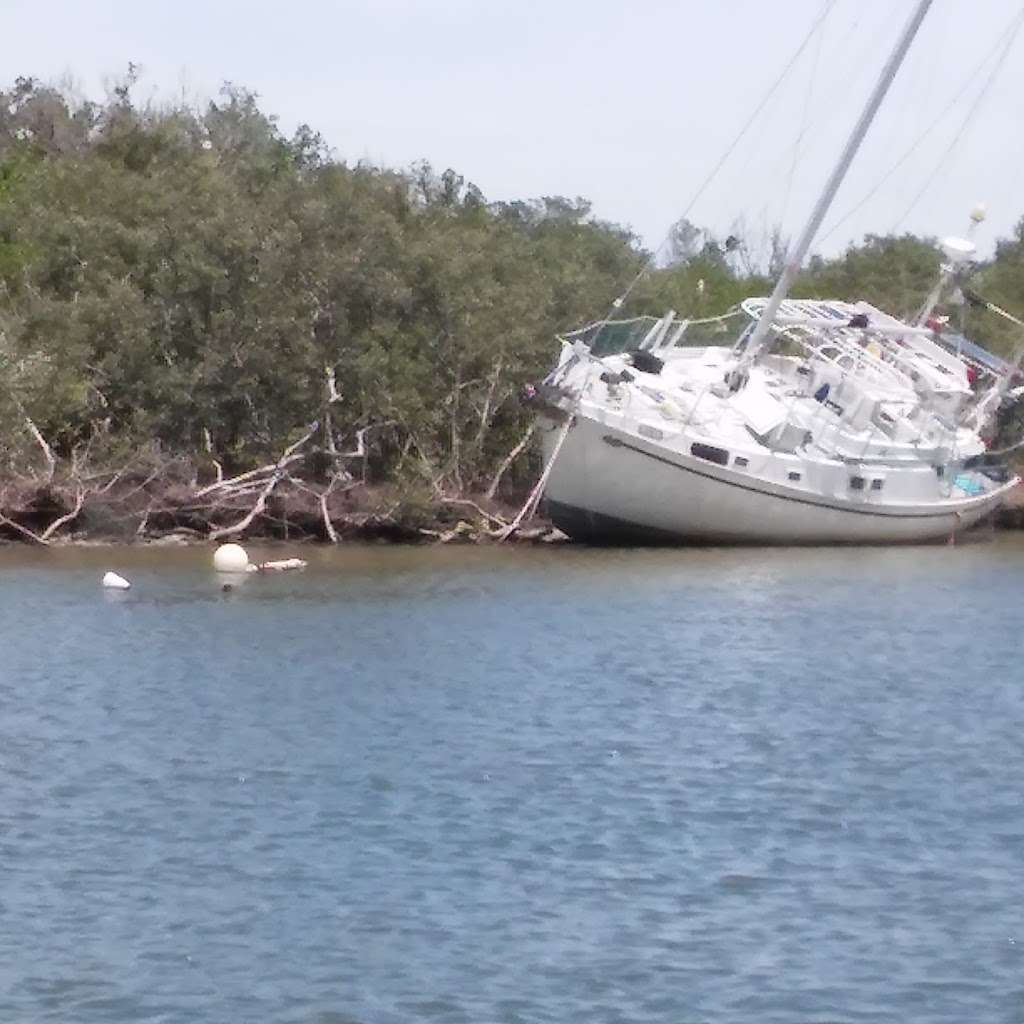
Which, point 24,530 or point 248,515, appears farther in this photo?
point 248,515

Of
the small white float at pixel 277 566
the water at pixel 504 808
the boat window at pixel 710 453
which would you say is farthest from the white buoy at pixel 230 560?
the boat window at pixel 710 453

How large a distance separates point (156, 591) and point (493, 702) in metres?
11.0

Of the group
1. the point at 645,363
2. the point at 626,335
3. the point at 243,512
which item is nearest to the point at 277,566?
the point at 243,512

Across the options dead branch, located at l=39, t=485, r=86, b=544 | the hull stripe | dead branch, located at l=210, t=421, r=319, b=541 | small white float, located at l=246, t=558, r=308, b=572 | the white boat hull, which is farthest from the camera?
dead branch, located at l=210, t=421, r=319, b=541

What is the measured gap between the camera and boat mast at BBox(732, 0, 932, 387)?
45.3 meters

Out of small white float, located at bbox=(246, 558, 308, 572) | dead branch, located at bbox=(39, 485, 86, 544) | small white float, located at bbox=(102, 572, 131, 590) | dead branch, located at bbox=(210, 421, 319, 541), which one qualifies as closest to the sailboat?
dead branch, located at bbox=(210, 421, 319, 541)

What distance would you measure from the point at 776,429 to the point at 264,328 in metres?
9.75

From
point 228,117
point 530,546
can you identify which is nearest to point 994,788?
point 530,546

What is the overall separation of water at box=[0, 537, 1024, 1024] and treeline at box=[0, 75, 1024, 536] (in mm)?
8329

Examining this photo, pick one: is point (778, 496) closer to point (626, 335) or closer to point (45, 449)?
point (626, 335)

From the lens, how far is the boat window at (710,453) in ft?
141

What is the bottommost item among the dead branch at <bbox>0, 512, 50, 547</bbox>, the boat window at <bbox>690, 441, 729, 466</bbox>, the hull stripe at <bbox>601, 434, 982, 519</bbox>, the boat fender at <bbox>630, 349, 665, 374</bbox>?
the dead branch at <bbox>0, 512, 50, 547</bbox>

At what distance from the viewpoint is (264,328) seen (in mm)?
45125

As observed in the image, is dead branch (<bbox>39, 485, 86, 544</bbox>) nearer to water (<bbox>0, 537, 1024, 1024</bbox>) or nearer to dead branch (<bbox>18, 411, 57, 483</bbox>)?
dead branch (<bbox>18, 411, 57, 483</bbox>)
